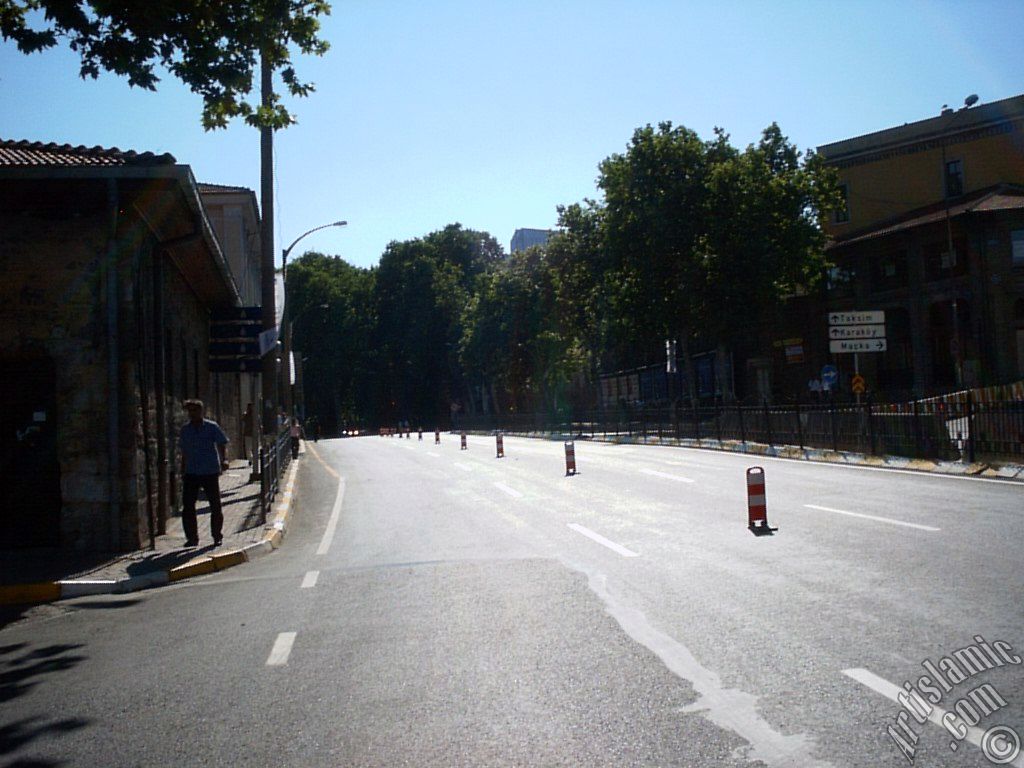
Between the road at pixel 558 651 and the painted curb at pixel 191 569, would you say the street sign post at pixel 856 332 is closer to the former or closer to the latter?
the road at pixel 558 651

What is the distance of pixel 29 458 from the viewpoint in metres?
13.0

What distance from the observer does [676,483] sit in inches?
728

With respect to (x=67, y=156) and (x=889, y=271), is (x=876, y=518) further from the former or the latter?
(x=889, y=271)

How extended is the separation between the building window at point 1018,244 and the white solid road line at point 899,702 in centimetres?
4261

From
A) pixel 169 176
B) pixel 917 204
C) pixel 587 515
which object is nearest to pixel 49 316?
pixel 169 176

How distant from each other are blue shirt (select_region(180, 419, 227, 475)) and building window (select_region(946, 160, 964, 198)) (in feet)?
156

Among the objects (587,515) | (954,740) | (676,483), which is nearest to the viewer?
(954,740)

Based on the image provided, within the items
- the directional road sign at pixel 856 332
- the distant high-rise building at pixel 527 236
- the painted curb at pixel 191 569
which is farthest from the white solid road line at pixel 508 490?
the distant high-rise building at pixel 527 236

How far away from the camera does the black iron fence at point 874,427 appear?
1847cm

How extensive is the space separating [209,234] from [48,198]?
3333 millimetres

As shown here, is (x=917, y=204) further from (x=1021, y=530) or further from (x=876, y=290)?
(x=1021, y=530)

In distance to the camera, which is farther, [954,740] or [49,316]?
[49,316]

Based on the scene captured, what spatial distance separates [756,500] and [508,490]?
25.8 ft

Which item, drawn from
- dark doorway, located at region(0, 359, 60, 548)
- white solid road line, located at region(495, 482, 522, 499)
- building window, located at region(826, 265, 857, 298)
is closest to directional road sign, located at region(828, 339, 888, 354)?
white solid road line, located at region(495, 482, 522, 499)
